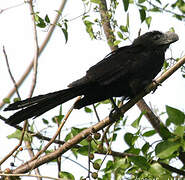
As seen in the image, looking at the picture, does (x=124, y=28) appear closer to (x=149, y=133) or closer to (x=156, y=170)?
(x=149, y=133)

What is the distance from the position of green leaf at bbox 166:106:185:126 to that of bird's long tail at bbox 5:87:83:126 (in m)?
1.26

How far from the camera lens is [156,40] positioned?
359 cm

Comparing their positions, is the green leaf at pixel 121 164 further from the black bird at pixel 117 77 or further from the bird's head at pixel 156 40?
the bird's head at pixel 156 40

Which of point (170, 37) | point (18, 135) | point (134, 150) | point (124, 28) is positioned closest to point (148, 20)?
point (124, 28)

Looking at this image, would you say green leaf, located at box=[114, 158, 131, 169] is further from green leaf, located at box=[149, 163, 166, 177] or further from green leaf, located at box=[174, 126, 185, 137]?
green leaf, located at box=[174, 126, 185, 137]

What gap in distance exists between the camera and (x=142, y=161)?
201 cm

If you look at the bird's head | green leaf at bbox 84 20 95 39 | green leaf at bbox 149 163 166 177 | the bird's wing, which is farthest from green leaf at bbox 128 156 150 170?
the bird's head

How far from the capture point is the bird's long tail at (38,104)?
263 centimetres

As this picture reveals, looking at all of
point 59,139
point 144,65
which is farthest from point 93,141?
point 144,65

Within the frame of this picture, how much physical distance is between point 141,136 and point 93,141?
0.36m

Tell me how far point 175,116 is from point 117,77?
148 cm

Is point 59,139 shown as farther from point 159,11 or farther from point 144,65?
point 159,11

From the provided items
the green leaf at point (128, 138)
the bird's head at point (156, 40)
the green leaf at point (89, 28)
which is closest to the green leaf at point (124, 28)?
the green leaf at point (89, 28)

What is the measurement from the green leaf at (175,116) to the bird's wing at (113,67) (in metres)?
1.37
